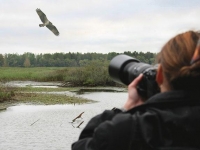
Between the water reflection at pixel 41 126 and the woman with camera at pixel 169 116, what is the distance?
972 cm

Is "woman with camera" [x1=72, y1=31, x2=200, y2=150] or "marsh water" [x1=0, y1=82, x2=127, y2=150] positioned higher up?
"woman with camera" [x1=72, y1=31, x2=200, y2=150]

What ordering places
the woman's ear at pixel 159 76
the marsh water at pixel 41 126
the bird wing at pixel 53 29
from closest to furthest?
the woman's ear at pixel 159 76, the marsh water at pixel 41 126, the bird wing at pixel 53 29

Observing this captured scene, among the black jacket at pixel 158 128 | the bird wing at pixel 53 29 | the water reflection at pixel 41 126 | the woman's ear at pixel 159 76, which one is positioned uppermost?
the bird wing at pixel 53 29

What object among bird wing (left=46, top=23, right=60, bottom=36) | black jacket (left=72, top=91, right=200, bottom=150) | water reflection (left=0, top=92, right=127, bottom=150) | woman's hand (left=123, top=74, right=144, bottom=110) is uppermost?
bird wing (left=46, top=23, right=60, bottom=36)

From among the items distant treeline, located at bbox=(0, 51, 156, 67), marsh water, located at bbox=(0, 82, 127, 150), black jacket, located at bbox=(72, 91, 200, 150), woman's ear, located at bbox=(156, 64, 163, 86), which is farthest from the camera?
distant treeline, located at bbox=(0, 51, 156, 67)

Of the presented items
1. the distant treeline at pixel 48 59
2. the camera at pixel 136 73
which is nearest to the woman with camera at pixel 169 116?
the camera at pixel 136 73

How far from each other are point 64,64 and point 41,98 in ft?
201

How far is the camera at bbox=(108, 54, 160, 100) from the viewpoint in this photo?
112 cm

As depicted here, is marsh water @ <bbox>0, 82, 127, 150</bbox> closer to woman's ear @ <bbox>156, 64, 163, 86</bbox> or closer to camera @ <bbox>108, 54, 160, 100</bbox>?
camera @ <bbox>108, 54, 160, 100</bbox>

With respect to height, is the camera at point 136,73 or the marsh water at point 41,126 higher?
the camera at point 136,73

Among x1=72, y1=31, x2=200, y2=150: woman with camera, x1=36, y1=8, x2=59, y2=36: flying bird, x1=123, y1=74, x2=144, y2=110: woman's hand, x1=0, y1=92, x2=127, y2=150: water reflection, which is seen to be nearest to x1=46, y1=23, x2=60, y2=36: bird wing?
x1=36, y1=8, x2=59, y2=36: flying bird

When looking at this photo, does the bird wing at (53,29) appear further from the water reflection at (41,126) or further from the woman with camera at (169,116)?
the woman with camera at (169,116)

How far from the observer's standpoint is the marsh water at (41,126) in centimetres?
1091

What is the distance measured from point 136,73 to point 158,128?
295 millimetres
